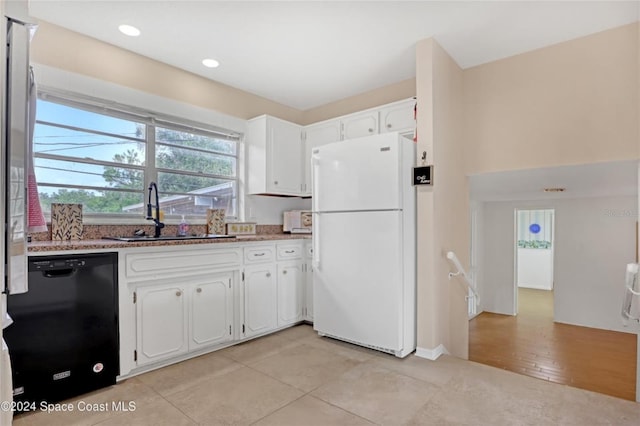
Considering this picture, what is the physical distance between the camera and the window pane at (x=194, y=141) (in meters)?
3.19

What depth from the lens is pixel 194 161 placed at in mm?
3412

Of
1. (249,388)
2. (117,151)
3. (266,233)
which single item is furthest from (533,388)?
(117,151)

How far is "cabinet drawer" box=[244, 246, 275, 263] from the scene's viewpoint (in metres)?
3.01

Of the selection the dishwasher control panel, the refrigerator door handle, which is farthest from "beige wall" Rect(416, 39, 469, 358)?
the dishwasher control panel

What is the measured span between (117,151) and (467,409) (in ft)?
10.4

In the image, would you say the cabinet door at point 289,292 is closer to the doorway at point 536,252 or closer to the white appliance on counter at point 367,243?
the white appliance on counter at point 367,243

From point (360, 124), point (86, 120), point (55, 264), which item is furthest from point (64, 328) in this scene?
point (360, 124)

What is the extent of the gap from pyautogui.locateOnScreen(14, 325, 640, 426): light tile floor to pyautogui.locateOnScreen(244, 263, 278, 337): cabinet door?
1.29 feet

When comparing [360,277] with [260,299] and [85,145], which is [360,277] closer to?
[260,299]

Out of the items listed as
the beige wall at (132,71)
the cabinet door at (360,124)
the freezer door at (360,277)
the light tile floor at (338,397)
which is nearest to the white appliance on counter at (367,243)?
the freezer door at (360,277)

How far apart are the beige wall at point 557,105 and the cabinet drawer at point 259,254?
208cm

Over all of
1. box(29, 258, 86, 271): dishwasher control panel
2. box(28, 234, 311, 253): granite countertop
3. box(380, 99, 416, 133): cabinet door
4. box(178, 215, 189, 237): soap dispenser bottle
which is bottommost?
box(29, 258, 86, 271): dishwasher control panel

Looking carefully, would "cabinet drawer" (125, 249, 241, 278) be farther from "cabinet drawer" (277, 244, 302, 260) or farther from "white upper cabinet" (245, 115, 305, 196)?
"white upper cabinet" (245, 115, 305, 196)

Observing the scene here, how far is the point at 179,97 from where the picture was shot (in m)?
3.21
